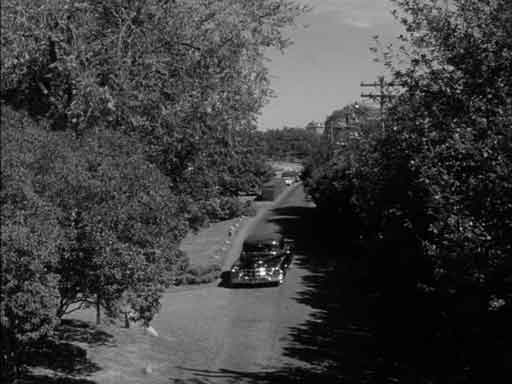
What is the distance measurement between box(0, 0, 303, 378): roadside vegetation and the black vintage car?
790cm

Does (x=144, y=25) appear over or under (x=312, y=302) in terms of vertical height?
over

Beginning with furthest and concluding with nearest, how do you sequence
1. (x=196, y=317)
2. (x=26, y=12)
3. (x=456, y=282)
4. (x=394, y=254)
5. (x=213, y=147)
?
1. (x=196, y=317)
2. (x=213, y=147)
3. (x=394, y=254)
4. (x=26, y=12)
5. (x=456, y=282)

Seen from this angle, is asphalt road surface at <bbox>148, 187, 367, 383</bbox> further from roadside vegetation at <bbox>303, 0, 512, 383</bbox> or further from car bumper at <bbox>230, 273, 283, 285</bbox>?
roadside vegetation at <bbox>303, 0, 512, 383</bbox>

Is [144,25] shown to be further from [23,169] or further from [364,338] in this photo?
[364,338]

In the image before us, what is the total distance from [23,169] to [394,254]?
7185 mm

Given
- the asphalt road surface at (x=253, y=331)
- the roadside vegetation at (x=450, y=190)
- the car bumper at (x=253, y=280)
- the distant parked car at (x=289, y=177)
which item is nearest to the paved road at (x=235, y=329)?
the asphalt road surface at (x=253, y=331)

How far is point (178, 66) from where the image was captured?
12867 mm

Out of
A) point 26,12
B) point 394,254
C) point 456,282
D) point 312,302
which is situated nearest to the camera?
point 456,282

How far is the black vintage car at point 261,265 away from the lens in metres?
23.5

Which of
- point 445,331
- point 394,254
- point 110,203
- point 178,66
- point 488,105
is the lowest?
point 445,331

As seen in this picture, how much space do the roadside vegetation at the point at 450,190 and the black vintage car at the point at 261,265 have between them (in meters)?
9.34

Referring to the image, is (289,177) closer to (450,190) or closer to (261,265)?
(261,265)

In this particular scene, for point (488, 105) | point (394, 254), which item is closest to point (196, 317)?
point (394, 254)

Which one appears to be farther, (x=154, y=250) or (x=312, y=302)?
(x=312, y=302)
